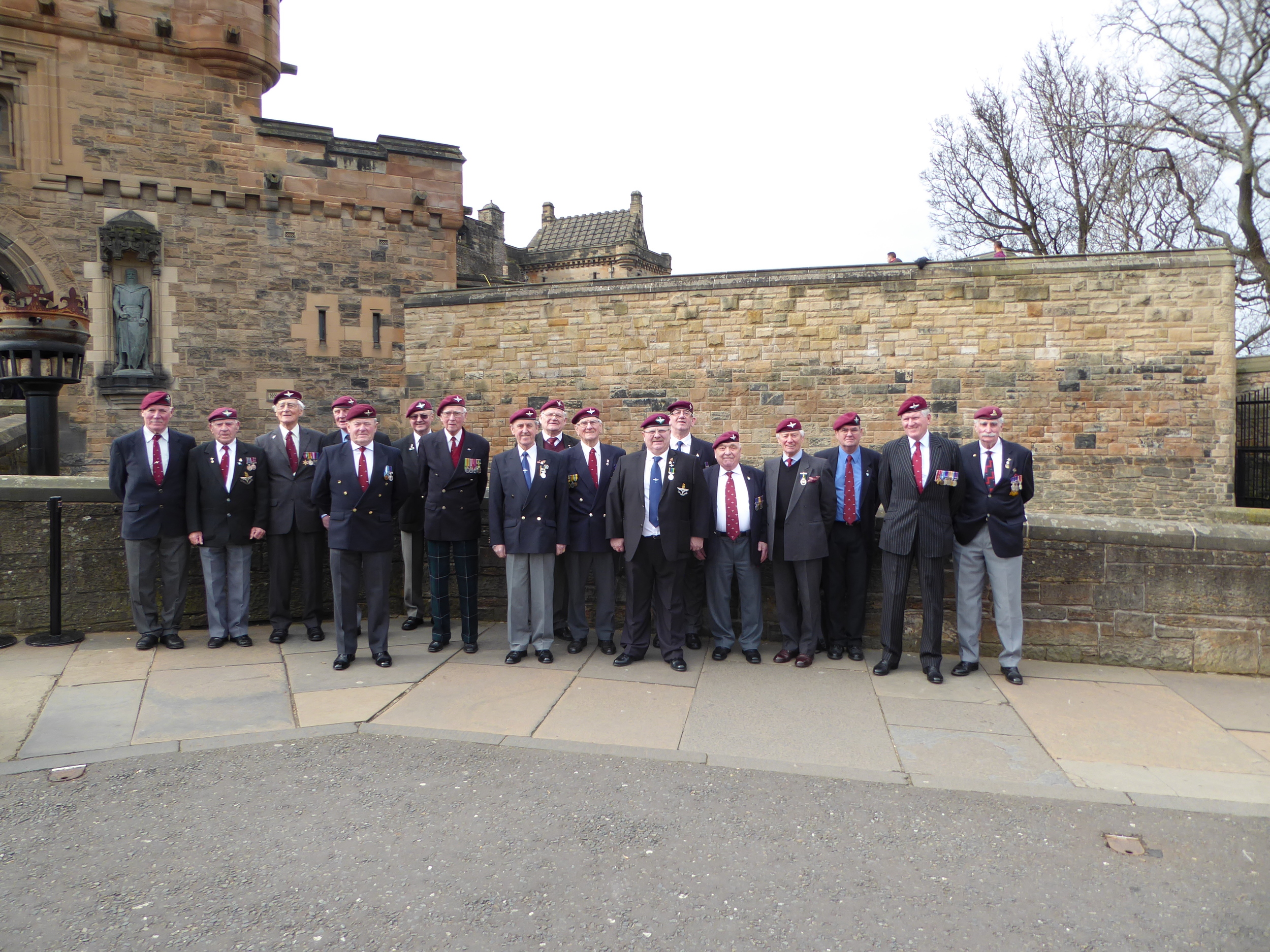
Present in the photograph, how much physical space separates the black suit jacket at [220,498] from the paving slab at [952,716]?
16.3 ft

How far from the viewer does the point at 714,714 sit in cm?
491

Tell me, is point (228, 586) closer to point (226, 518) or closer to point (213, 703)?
point (226, 518)

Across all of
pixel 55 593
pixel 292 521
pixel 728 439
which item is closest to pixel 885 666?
pixel 728 439

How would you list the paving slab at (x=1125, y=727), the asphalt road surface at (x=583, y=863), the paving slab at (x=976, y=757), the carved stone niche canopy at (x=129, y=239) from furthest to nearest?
the carved stone niche canopy at (x=129, y=239)
the paving slab at (x=1125, y=727)
the paving slab at (x=976, y=757)
the asphalt road surface at (x=583, y=863)

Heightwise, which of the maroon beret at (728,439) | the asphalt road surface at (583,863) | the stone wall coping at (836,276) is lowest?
the asphalt road surface at (583,863)

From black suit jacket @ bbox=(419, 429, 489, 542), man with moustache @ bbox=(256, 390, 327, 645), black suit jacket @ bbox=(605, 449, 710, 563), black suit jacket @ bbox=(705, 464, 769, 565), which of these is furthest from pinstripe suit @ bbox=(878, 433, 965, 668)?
man with moustache @ bbox=(256, 390, 327, 645)

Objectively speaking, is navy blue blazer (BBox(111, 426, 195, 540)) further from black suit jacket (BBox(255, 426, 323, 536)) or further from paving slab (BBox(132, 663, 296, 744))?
paving slab (BBox(132, 663, 296, 744))

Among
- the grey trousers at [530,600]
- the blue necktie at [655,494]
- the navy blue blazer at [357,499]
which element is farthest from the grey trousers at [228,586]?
the blue necktie at [655,494]

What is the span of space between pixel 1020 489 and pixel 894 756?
234 cm

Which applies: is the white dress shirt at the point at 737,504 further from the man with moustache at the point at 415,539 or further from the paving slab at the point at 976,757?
the man with moustache at the point at 415,539

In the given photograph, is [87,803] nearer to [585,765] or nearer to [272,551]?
[585,765]

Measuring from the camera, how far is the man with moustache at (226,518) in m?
6.38

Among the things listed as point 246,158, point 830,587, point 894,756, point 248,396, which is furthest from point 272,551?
point 246,158

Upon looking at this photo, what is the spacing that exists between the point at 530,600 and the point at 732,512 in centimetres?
166
